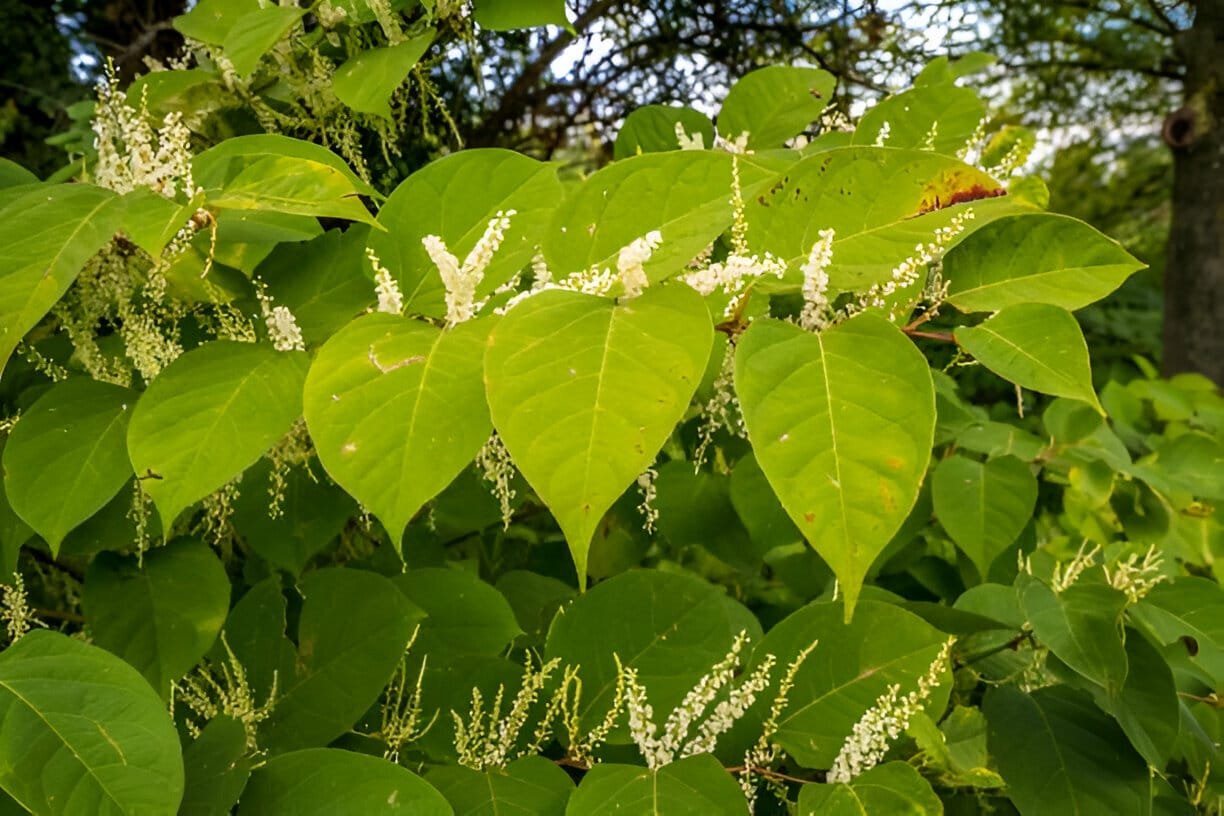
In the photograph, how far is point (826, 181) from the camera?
592mm

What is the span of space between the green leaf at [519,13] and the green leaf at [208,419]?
→ 30cm

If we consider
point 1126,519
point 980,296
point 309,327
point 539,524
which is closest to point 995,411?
point 1126,519

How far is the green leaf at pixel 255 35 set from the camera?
2.43ft

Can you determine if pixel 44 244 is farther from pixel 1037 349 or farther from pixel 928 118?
pixel 928 118

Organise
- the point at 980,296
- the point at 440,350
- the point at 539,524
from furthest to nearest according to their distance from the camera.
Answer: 1. the point at 539,524
2. the point at 980,296
3. the point at 440,350

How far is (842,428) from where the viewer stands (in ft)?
1.56

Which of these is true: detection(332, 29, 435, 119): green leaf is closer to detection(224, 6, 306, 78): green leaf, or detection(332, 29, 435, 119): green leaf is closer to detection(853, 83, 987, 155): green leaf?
detection(224, 6, 306, 78): green leaf

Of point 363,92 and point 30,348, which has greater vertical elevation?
point 363,92

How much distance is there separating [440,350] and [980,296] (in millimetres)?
349

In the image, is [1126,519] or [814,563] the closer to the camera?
[814,563]

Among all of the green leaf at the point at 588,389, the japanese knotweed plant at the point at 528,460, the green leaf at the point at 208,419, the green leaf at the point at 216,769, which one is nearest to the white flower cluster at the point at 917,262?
the japanese knotweed plant at the point at 528,460

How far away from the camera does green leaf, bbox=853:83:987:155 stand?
2.95 feet

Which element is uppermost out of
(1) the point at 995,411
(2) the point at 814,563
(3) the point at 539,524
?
(2) the point at 814,563

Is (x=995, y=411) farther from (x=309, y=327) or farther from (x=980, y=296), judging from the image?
(x=309, y=327)
